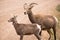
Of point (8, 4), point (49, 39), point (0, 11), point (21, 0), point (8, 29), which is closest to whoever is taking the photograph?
point (49, 39)

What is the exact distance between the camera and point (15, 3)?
15102 mm

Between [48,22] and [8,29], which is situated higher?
[48,22]

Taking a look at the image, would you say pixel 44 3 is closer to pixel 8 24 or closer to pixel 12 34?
pixel 8 24

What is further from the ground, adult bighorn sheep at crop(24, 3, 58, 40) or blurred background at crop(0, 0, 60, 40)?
adult bighorn sheep at crop(24, 3, 58, 40)

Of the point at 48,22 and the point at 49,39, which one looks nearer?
the point at 48,22

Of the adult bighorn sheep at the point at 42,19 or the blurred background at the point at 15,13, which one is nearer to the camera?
the adult bighorn sheep at the point at 42,19

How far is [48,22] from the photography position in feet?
26.9

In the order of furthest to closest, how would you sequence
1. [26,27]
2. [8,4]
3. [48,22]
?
[8,4] < [48,22] < [26,27]

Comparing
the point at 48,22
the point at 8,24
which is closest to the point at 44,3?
the point at 8,24

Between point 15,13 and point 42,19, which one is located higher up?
point 42,19

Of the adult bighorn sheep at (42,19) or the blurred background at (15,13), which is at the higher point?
the adult bighorn sheep at (42,19)

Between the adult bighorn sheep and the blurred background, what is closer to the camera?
the adult bighorn sheep

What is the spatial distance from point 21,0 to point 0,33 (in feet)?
23.3

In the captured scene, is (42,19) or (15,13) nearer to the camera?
(42,19)
